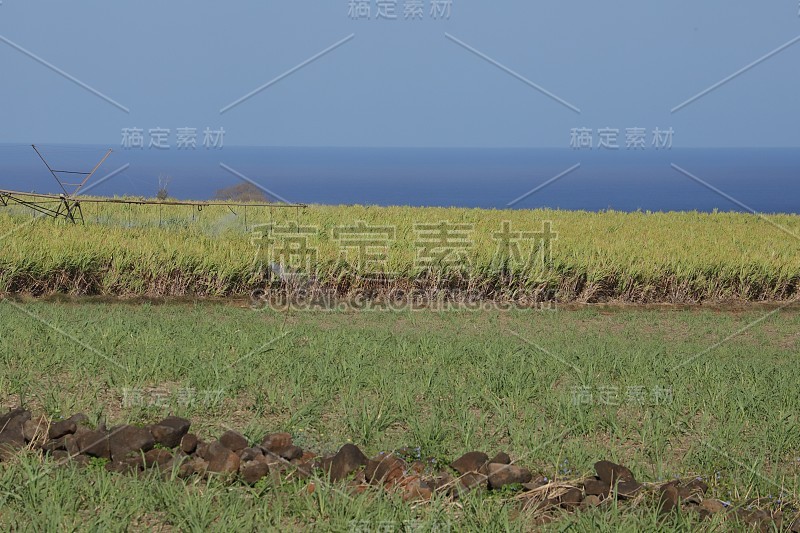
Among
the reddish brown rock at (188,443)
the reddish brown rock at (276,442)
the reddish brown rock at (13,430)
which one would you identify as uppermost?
A: the reddish brown rock at (276,442)

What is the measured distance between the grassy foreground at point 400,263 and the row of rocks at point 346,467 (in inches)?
231

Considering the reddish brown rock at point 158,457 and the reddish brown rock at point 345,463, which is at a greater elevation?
the reddish brown rock at point 345,463

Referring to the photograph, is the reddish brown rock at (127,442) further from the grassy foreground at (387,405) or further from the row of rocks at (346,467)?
the grassy foreground at (387,405)

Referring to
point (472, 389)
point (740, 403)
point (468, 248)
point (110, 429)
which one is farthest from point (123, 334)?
point (468, 248)

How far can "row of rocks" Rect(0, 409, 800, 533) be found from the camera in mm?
3393

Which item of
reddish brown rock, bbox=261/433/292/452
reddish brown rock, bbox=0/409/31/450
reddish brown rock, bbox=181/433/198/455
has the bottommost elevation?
reddish brown rock, bbox=0/409/31/450

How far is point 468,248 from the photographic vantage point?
33.7 feet

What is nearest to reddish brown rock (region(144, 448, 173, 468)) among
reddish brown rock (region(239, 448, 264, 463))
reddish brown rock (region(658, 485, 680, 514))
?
reddish brown rock (region(239, 448, 264, 463))

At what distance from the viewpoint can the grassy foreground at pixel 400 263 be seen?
9.53 metres

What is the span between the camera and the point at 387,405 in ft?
14.9

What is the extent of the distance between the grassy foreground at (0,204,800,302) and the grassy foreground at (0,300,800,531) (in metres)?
2.37

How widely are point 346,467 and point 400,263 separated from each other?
6.43 metres

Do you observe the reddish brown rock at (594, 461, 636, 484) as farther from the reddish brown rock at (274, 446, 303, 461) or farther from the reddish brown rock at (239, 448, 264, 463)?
the reddish brown rock at (239, 448, 264, 463)

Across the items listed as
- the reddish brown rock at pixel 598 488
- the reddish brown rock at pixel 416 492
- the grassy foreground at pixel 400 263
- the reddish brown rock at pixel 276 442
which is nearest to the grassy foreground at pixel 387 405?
the reddish brown rock at pixel 416 492
